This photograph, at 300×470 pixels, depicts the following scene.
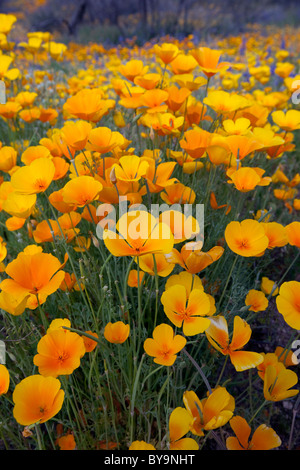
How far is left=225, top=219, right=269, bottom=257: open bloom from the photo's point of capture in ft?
3.18

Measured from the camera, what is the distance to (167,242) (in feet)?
2.60

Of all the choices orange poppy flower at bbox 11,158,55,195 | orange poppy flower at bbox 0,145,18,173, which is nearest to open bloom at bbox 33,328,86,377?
orange poppy flower at bbox 11,158,55,195

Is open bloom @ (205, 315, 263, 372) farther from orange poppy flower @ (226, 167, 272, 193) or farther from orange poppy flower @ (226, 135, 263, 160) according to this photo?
orange poppy flower @ (226, 135, 263, 160)

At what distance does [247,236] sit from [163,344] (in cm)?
38

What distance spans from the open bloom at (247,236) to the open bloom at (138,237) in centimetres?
23

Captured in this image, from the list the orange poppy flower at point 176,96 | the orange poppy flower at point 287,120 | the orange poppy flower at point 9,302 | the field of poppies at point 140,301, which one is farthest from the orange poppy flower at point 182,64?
the orange poppy flower at point 9,302

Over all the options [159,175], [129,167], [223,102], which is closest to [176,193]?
[159,175]

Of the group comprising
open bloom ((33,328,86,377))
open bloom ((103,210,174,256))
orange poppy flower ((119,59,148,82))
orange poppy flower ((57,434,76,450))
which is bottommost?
orange poppy flower ((57,434,76,450))

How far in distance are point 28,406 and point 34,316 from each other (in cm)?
58

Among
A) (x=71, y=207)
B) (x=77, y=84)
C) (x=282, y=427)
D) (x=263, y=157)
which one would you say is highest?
(x=77, y=84)

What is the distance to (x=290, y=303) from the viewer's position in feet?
2.81

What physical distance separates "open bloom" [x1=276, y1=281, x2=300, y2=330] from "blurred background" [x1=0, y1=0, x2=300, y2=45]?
8.38m
